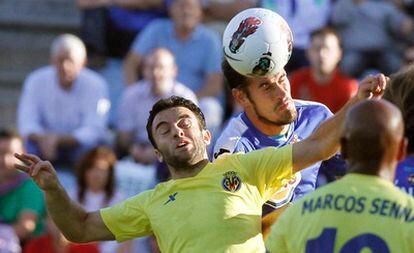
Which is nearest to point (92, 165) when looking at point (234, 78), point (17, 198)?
point (17, 198)

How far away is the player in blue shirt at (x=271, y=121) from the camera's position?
23.3ft

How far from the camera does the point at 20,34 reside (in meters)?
13.5

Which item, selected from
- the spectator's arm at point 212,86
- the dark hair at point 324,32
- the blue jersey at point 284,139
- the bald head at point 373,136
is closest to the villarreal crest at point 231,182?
the blue jersey at point 284,139

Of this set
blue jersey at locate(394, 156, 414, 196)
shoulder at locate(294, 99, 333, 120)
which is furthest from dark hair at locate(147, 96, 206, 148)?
blue jersey at locate(394, 156, 414, 196)

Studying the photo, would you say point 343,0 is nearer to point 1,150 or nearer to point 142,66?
point 142,66

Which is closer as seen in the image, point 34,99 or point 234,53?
point 234,53

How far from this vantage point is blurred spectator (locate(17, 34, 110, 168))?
11.5 m

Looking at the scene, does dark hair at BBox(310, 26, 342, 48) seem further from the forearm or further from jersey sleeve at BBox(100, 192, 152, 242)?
the forearm

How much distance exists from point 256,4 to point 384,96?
6.56m

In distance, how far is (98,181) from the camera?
10609 millimetres

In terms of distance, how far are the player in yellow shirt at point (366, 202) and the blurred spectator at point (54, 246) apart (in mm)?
5262

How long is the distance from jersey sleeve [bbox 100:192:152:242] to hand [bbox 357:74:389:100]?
1.22m

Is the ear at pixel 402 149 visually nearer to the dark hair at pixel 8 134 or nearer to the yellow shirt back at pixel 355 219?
the yellow shirt back at pixel 355 219

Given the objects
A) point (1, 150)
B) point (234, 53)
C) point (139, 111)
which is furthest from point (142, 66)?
point (234, 53)
